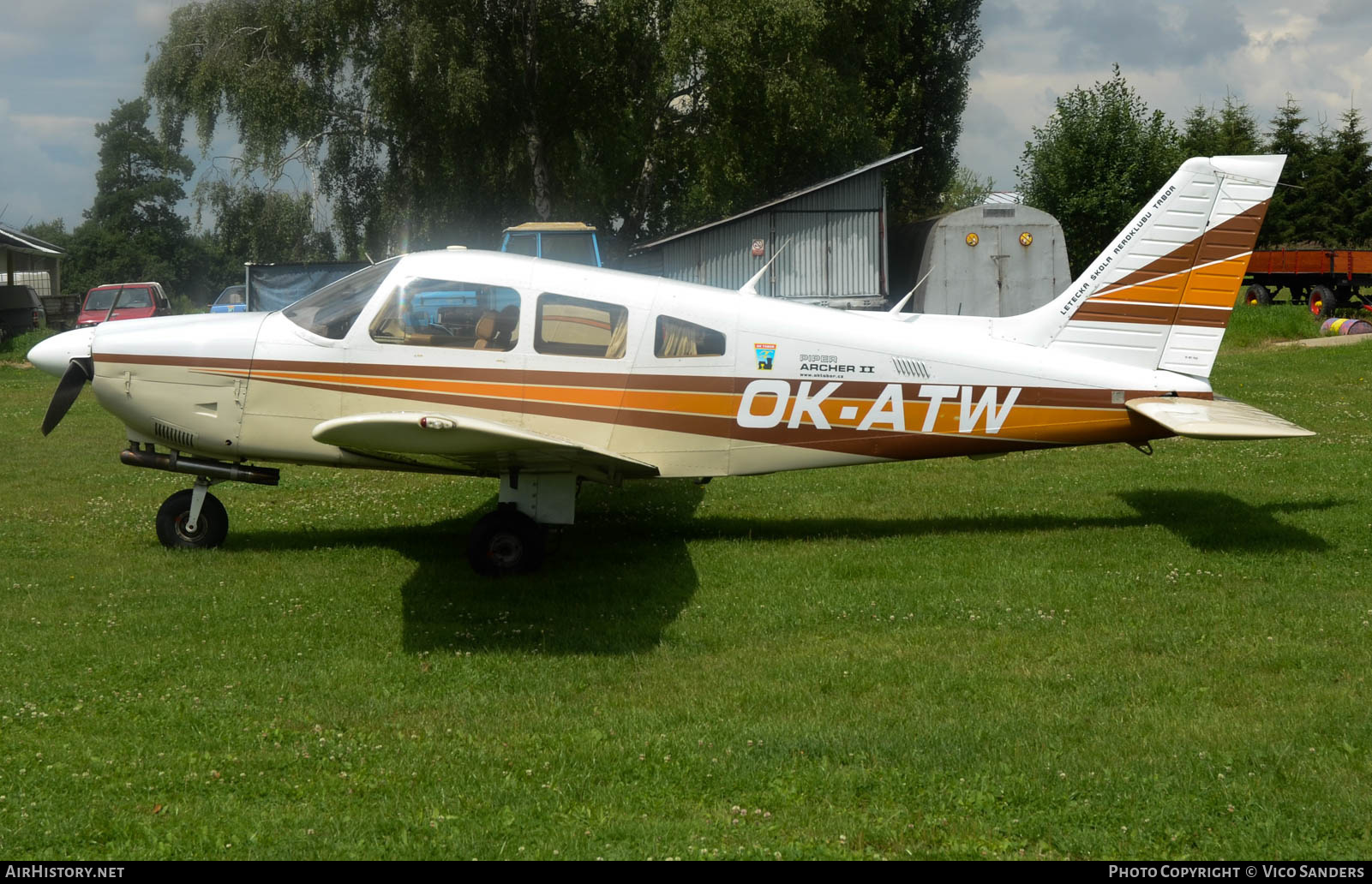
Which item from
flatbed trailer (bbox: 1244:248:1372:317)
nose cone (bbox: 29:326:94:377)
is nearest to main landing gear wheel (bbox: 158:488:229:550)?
nose cone (bbox: 29:326:94:377)

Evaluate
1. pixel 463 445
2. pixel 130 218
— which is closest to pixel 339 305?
pixel 463 445

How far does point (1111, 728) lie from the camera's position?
5.30m

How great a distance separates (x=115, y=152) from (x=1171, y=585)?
10403 cm

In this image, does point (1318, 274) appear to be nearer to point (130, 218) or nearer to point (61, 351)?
point (61, 351)

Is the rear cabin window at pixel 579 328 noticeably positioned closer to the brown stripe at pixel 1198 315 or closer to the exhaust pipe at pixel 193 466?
the exhaust pipe at pixel 193 466

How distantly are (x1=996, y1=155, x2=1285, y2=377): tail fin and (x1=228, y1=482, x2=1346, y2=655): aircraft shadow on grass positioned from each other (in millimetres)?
1474

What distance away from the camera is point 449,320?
820 centimetres

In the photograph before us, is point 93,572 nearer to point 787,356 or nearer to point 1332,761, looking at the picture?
point 787,356

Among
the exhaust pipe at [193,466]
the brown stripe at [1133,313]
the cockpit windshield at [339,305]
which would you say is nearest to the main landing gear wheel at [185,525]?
the exhaust pipe at [193,466]

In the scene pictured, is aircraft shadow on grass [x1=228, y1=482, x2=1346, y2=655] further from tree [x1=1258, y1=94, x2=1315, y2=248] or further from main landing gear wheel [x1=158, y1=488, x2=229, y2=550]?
tree [x1=1258, y1=94, x2=1315, y2=248]

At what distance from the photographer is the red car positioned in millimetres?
30936

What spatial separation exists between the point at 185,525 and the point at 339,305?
2386 mm

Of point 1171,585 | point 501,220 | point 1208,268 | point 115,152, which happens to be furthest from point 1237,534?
point 115,152

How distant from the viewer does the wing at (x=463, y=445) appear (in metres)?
6.33
